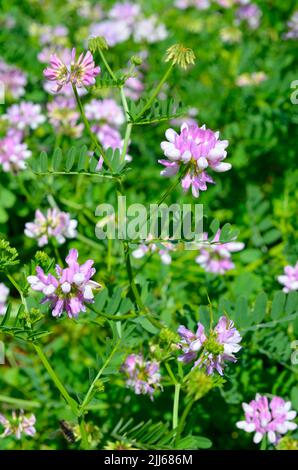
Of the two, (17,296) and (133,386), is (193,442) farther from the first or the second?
(17,296)

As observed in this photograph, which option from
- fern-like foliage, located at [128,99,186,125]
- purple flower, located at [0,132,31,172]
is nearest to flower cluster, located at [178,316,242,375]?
fern-like foliage, located at [128,99,186,125]

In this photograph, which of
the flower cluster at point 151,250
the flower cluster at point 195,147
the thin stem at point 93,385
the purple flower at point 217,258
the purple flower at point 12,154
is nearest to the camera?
the flower cluster at point 195,147

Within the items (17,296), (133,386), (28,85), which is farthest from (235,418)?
(28,85)

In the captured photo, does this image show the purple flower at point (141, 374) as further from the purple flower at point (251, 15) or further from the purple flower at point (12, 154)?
the purple flower at point (251, 15)

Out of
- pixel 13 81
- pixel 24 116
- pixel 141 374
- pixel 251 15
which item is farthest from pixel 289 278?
pixel 251 15

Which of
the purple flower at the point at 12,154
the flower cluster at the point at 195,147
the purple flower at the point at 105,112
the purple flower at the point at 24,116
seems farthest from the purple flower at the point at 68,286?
the purple flower at the point at 24,116

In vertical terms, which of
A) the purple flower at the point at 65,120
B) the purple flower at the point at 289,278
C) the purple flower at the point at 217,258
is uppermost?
the purple flower at the point at 65,120
